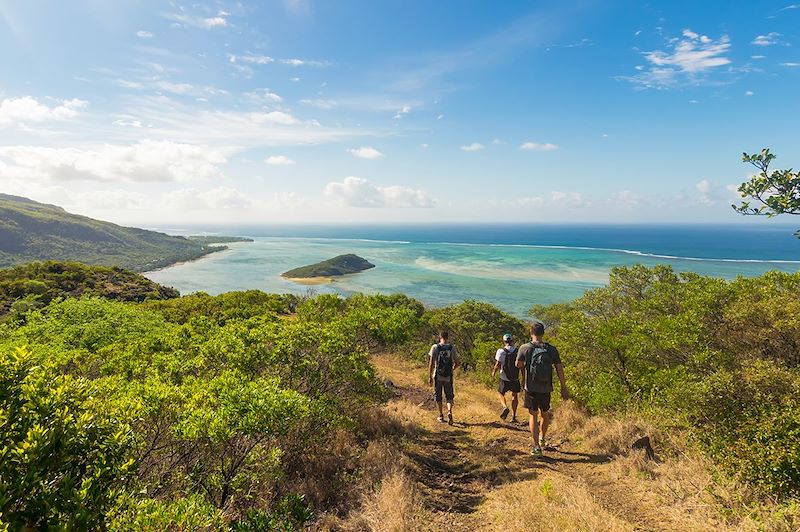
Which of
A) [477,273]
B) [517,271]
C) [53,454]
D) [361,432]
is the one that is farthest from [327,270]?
[53,454]

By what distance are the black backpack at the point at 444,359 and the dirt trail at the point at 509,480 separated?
162cm

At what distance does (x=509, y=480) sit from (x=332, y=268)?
444 feet

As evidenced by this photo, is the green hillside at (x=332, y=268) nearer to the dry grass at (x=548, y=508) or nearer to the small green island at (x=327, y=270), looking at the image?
the small green island at (x=327, y=270)

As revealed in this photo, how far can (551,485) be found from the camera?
6156 mm

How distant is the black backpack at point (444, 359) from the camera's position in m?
10.0

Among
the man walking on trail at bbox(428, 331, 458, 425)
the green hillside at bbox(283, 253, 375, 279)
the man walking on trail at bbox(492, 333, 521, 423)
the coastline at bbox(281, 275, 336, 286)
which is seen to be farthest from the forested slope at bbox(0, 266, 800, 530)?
the green hillside at bbox(283, 253, 375, 279)

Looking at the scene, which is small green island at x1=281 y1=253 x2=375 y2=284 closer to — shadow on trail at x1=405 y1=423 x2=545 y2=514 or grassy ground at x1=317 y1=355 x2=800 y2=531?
shadow on trail at x1=405 y1=423 x2=545 y2=514

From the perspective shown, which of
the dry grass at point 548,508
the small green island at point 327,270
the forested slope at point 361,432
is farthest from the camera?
the small green island at point 327,270

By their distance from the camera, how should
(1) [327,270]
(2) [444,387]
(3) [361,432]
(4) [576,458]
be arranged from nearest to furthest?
(4) [576,458], (3) [361,432], (2) [444,387], (1) [327,270]

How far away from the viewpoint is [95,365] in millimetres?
9070

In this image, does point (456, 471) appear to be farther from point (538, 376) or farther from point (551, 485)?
point (538, 376)

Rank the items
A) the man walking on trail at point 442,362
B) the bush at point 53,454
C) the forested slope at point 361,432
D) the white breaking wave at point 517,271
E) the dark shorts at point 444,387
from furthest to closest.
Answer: the white breaking wave at point 517,271, the dark shorts at point 444,387, the man walking on trail at point 442,362, the forested slope at point 361,432, the bush at point 53,454

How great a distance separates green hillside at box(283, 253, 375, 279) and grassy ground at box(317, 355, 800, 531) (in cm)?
12728

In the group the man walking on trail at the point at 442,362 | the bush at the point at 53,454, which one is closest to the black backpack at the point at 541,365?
the man walking on trail at the point at 442,362
